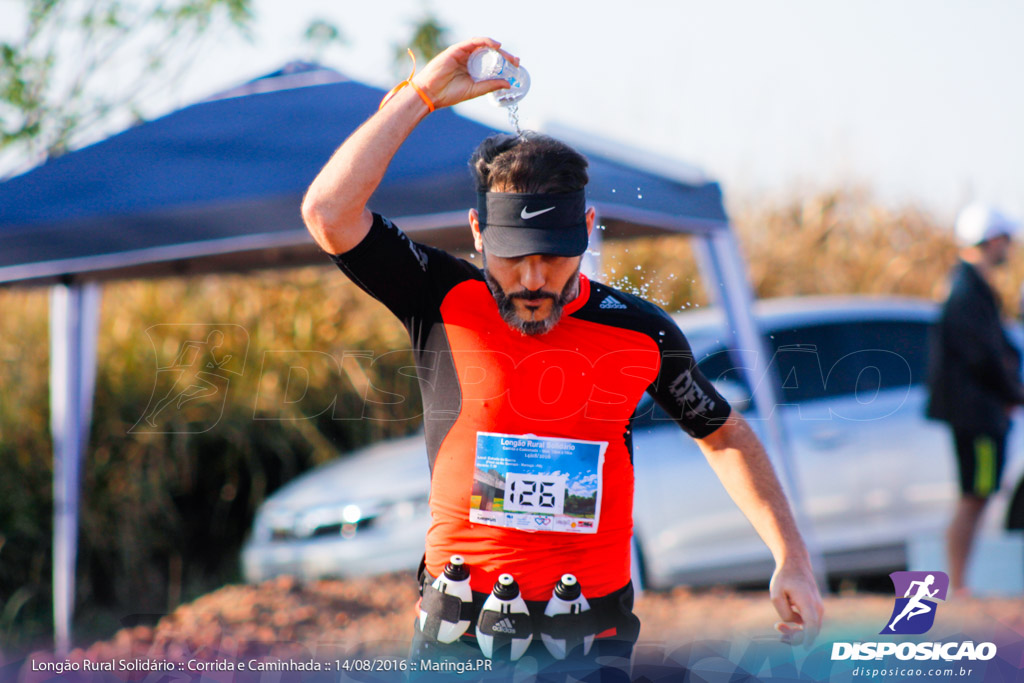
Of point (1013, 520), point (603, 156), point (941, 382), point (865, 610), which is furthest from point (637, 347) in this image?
point (1013, 520)

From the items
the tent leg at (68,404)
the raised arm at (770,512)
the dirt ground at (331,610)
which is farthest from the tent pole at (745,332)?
the tent leg at (68,404)

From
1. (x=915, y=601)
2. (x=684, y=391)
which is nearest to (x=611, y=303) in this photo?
(x=684, y=391)

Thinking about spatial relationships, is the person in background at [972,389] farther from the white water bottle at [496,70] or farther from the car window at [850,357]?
the white water bottle at [496,70]

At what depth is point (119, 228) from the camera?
11.1 ft

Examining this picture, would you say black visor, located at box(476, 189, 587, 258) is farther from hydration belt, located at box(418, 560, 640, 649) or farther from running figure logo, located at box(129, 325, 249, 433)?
running figure logo, located at box(129, 325, 249, 433)

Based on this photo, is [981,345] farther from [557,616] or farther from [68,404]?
[68,404]

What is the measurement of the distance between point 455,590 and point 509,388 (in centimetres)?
38

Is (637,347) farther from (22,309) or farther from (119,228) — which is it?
(22,309)

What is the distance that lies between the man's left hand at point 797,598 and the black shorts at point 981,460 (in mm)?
3097

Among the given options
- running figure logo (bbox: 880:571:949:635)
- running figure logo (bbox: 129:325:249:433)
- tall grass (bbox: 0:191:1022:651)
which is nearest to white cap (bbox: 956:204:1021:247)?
tall grass (bbox: 0:191:1022:651)

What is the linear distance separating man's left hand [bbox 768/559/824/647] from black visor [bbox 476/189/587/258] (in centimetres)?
72

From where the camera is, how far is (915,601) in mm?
1708

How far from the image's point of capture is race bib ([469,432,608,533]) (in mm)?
1652

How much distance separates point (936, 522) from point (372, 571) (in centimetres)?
289
